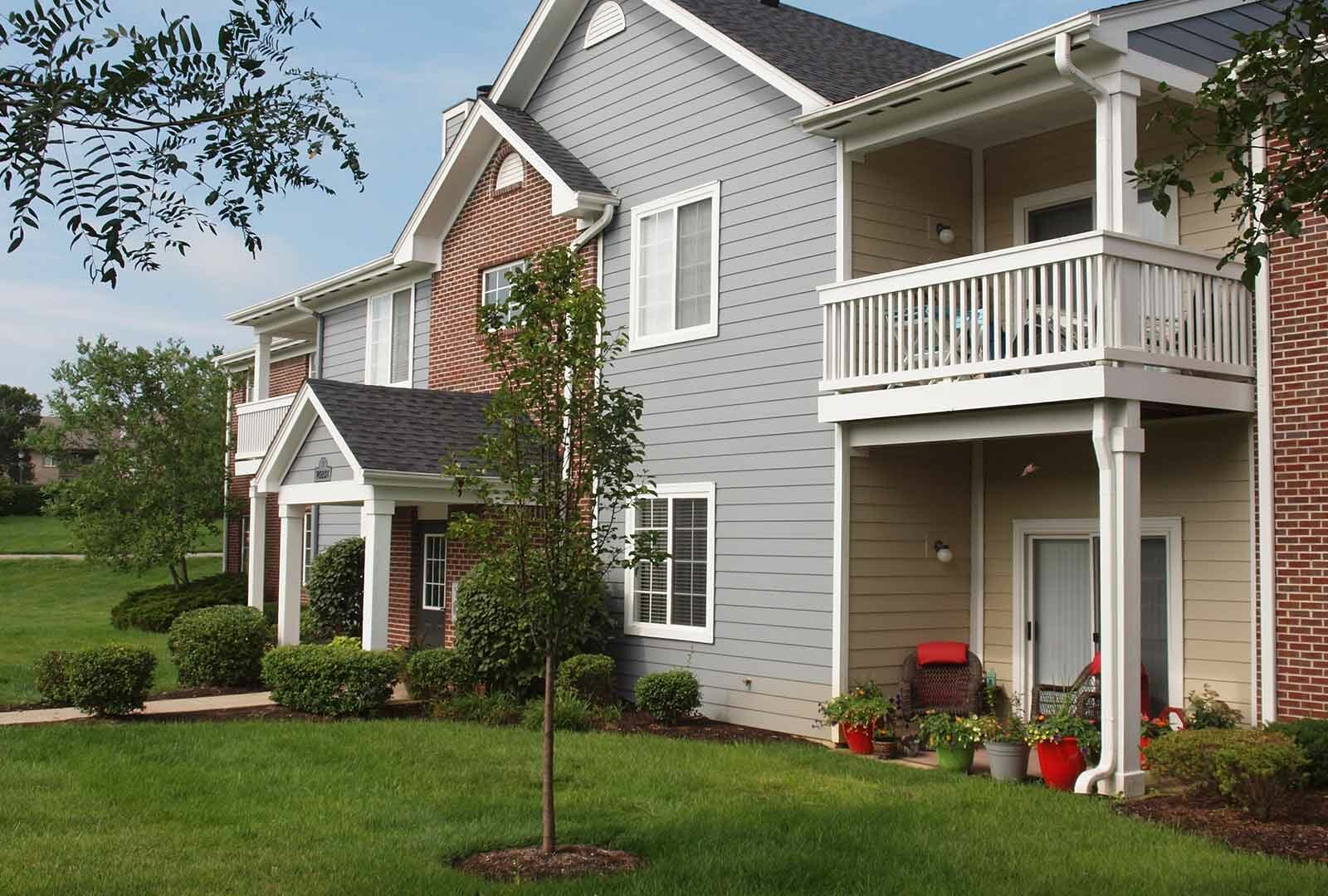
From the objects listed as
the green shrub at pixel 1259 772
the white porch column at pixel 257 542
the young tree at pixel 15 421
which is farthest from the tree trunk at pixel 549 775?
the young tree at pixel 15 421

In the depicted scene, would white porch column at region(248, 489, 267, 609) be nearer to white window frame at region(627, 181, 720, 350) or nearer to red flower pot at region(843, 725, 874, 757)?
white window frame at region(627, 181, 720, 350)

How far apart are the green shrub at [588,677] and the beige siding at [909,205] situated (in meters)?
5.07

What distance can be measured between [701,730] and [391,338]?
1029 cm

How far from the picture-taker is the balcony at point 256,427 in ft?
74.5

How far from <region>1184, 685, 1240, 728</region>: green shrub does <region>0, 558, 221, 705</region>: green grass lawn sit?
39.4 feet

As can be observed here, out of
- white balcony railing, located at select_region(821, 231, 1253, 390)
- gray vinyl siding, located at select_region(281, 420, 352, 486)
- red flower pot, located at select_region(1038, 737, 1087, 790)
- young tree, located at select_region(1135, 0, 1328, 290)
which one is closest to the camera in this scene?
young tree, located at select_region(1135, 0, 1328, 290)

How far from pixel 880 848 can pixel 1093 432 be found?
403 centimetres

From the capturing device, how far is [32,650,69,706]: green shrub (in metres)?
13.5

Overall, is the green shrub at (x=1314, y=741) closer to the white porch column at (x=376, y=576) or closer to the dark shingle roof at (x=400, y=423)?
the dark shingle roof at (x=400, y=423)

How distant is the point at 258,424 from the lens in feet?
76.6

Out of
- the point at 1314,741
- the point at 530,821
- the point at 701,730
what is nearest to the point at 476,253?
the point at 701,730

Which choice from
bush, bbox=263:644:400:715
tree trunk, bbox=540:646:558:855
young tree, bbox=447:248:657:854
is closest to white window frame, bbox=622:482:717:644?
bush, bbox=263:644:400:715

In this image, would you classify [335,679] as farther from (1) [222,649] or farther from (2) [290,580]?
(2) [290,580]

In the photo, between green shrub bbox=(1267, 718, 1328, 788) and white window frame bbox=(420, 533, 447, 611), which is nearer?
green shrub bbox=(1267, 718, 1328, 788)
